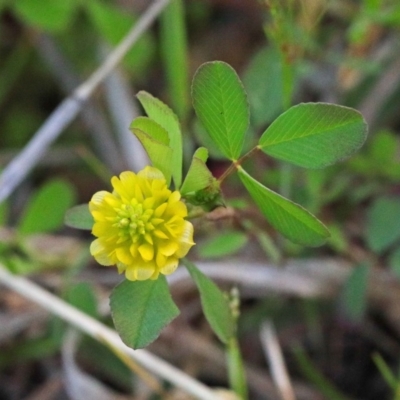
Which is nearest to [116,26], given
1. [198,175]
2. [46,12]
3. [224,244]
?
[46,12]

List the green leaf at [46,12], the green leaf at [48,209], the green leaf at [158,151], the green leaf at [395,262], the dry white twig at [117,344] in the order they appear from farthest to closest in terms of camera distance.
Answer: the green leaf at [46,12] → the green leaf at [48,209] → the green leaf at [395,262] → the dry white twig at [117,344] → the green leaf at [158,151]

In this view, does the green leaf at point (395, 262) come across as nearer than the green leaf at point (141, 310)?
No

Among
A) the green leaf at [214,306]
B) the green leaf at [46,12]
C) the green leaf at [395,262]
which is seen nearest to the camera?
the green leaf at [214,306]

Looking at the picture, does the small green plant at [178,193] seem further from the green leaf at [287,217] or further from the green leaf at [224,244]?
the green leaf at [224,244]

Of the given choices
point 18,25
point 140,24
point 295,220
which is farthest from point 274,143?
point 18,25

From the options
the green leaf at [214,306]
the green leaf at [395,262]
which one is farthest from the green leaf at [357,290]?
the green leaf at [214,306]

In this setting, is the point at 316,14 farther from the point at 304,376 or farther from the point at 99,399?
the point at 99,399
